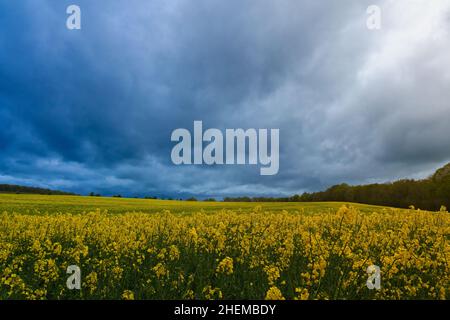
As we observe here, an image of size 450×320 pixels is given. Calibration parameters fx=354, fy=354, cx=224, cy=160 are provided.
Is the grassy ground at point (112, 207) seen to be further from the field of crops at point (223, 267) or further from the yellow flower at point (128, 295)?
the yellow flower at point (128, 295)

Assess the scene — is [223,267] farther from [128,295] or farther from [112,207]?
[112,207]

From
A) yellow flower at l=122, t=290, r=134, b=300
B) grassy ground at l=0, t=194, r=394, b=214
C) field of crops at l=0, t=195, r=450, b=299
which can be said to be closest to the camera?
yellow flower at l=122, t=290, r=134, b=300

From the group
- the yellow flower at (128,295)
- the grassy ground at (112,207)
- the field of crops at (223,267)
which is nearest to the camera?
the yellow flower at (128,295)

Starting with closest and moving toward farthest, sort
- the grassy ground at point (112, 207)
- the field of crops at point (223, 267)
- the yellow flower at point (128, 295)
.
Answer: the yellow flower at point (128, 295) → the field of crops at point (223, 267) → the grassy ground at point (112, 207)

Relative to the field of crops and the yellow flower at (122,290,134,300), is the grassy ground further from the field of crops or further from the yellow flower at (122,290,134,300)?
the yellow flower at (122,290,134,300)

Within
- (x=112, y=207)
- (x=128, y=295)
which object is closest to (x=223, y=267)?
(x=128, y=295)

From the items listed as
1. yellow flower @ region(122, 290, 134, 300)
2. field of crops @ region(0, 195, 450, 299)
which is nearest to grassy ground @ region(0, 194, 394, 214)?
field of crops @ region(0, 195, 450, 299)

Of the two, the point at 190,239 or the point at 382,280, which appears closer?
the point at 382,280

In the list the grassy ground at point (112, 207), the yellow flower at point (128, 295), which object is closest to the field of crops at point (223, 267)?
the yellow flower at point (128, 295)
